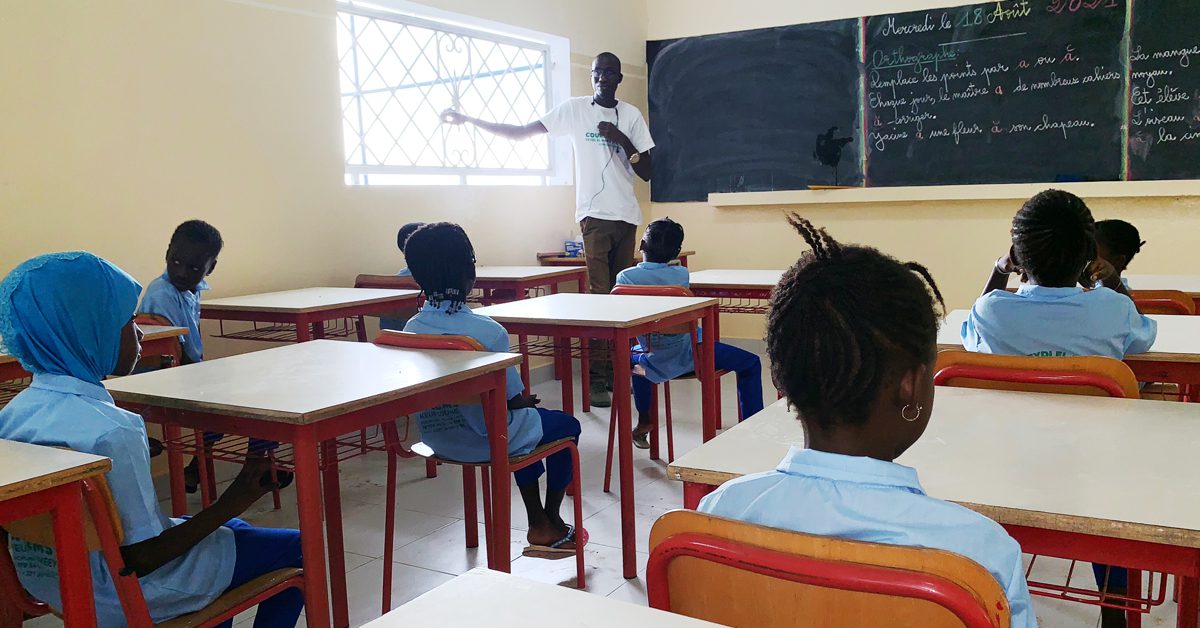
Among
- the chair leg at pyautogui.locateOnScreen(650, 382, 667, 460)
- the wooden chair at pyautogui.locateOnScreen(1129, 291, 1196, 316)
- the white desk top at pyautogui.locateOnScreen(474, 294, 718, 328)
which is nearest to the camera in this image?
the white desk top at pyautogui.locateOnScreen(474, 294, 718, 328)

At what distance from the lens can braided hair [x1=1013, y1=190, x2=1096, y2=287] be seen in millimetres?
1965

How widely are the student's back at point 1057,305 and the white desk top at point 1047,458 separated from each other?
0.38m

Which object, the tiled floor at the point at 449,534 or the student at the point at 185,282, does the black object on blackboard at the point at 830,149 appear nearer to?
the tiled floor at the point at 449,534

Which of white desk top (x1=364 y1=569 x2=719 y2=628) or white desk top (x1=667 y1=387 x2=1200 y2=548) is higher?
white desk top (x1=667 y1=387 x2=1200 y2=548)

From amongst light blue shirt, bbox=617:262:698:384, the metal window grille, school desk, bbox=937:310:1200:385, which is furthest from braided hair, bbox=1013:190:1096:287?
the metal window grille

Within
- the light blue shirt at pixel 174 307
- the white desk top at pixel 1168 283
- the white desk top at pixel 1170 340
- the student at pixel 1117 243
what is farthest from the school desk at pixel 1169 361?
the light blue shirt at pixel 174 307

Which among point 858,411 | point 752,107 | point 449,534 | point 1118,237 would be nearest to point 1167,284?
point 1118,237

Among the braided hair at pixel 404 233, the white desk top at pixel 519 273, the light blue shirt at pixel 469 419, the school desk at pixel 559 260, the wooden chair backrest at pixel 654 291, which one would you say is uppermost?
the braided hair at pixel 404 233

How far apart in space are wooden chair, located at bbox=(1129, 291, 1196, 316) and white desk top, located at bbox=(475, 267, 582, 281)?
2.46 metres

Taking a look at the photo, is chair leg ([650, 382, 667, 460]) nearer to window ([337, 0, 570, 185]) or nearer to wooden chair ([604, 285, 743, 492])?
wooden chair ([604, 285, 743, 492])

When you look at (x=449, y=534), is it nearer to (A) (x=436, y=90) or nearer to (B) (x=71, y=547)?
(B) (x=71, y=547)

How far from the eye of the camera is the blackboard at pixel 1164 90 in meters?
4.63

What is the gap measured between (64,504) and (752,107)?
5.23m

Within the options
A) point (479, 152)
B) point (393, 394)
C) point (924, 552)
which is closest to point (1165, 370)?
point (924, 552)
